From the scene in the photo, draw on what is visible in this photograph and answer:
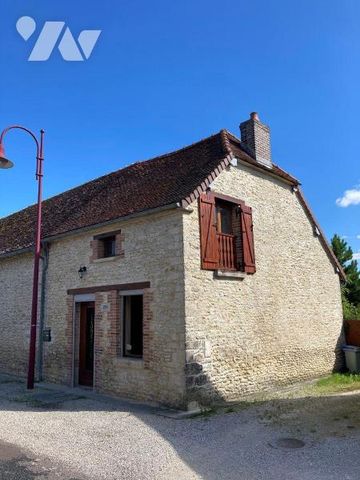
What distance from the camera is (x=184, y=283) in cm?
886

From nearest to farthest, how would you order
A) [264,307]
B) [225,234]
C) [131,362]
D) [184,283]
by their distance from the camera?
1. [184,283]
2. [131,362]
3. [225,234]
4. [264,307]

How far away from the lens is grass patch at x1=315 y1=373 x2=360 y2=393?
11109mm

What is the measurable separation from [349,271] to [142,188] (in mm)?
20487

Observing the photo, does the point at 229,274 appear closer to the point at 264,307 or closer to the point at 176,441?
the point at 264,307

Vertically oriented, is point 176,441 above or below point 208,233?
below

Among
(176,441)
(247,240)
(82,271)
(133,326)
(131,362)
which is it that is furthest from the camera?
(82,271)

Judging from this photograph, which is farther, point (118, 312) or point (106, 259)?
point (106, 259)

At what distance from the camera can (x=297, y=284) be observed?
12.6 m

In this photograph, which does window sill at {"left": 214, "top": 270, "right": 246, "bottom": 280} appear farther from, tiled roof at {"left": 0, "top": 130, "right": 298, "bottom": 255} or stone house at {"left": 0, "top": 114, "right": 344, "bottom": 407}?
tiled roof at {"left": 0, "top": 130, "right": 298, "bottom": 255}

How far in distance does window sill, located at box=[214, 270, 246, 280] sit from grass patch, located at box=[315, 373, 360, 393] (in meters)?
3.68

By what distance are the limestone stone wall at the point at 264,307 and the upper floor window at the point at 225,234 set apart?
0.82ft

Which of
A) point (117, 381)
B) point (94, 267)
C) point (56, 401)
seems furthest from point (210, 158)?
point (56, 401)

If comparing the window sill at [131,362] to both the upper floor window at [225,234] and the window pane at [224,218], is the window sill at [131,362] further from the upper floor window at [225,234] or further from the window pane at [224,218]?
the window pane at [224,218]

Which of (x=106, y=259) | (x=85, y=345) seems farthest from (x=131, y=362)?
(x=106, y=259)
